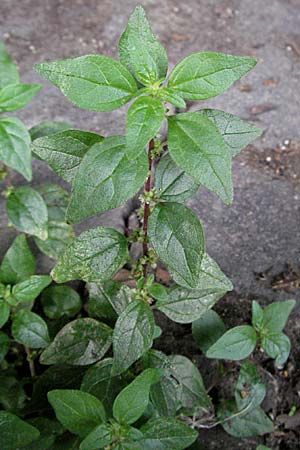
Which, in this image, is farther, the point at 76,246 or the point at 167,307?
the point at 167,307

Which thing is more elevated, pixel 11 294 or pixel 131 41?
pixel 131 41

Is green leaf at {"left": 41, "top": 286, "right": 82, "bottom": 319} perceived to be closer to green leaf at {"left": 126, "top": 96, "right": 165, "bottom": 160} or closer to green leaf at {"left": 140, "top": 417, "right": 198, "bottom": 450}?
green leaf at {"left": 140, "top": 417, "right": 198, "bottom": 450}

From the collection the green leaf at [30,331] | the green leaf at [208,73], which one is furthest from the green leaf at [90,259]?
the green leaf at [208,73]

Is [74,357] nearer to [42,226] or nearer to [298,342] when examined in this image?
[42,226]

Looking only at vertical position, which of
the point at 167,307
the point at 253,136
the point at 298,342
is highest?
the point at 253,136

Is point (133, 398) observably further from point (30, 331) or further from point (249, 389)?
point (249, 389)

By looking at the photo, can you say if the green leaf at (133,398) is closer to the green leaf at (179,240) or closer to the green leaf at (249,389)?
the green leaf at (179,240)

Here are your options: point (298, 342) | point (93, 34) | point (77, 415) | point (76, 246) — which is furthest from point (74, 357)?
point (93, 34)
